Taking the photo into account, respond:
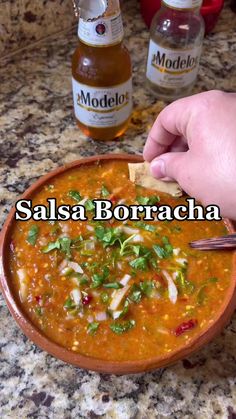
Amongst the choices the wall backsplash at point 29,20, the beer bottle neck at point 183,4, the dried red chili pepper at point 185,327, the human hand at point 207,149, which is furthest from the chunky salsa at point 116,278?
the wall backsplash at point 29,20

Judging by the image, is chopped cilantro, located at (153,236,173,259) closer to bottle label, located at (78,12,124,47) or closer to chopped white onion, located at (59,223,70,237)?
chopped white onion, located at (59,223,70,237)

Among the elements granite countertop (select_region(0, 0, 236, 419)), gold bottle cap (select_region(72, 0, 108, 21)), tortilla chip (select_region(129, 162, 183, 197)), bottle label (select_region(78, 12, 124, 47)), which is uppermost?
gold bottle cap (select_region(72, 0, 108, 21))

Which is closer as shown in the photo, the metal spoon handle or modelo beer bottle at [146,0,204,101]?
the metal spoon handle

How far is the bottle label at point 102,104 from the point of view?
3.59 ft

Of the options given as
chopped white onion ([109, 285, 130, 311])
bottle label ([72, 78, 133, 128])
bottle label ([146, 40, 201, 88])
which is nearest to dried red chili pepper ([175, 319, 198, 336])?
chopped white onion ([109, 285, 130, 311])

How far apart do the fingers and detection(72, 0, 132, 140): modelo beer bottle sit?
0.47 feet

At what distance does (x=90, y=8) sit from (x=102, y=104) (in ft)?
0.63

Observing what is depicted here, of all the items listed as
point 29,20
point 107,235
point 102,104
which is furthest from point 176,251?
point 29,20

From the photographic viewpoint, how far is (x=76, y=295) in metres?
0.89

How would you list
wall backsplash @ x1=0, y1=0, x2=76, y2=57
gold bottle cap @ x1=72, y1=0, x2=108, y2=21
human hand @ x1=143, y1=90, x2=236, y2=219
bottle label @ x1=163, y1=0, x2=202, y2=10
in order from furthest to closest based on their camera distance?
wall backsplash @ x1=0, y1=0, x2=76, y2=57, bottle label @ x1=163, y1=0, x2=202, y2=10, gold bottle cap @ x1=72, y1=0, x2=108, y2=21, human hand @ x1=143, y1=90, x2=236, y2=219

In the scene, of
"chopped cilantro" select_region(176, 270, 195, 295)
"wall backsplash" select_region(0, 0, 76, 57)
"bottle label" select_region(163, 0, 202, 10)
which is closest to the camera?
"chopped cilantro" select_region(176, 270, 195, 295)

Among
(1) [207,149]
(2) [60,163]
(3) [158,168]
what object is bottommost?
(2) [60,163]

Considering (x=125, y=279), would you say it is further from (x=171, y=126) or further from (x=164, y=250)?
(x=171, y=126)

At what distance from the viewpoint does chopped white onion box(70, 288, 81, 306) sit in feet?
2.88
